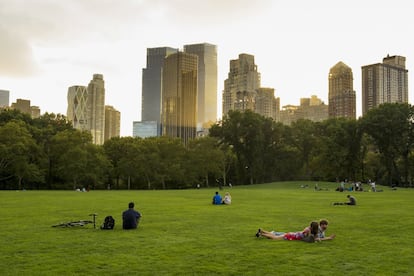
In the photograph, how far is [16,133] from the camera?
7850 centimetres

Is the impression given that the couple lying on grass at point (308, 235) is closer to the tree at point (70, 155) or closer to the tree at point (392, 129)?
the tree at point (70, 155)

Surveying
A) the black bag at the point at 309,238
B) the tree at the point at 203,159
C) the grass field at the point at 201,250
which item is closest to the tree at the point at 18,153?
the tree at the point at 203,159

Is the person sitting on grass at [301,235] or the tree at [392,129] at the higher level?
the tree at [392,129]

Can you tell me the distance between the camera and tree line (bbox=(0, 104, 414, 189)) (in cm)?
8550

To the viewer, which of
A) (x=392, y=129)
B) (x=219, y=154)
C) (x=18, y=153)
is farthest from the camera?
(x=219, y=154)

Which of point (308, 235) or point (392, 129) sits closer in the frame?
point (308, 235)

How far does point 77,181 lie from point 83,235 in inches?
3057

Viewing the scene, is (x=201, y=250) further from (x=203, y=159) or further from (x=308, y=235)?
(x=203, y=159)

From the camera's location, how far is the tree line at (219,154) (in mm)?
85500

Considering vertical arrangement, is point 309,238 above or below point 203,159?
below

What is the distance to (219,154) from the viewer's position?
315ft

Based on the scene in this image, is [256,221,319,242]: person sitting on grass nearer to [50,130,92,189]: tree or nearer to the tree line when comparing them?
the tree line

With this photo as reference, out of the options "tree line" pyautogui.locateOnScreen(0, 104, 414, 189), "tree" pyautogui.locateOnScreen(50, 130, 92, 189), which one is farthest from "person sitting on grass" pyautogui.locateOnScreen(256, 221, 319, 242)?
"tree" pyautogui.locateOnScreen(50, 130, 92, 189)

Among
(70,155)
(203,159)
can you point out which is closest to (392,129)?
(203,159)
